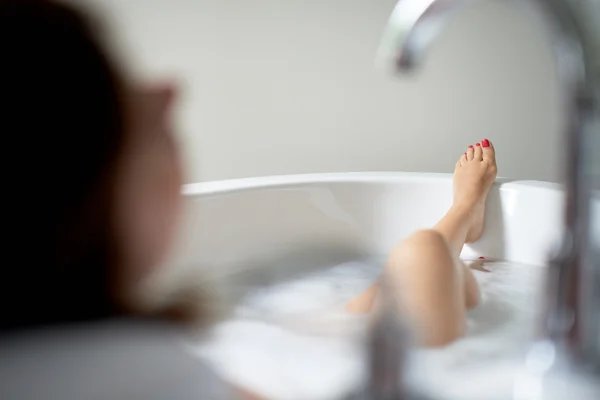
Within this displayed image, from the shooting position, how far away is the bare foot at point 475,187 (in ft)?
3.54

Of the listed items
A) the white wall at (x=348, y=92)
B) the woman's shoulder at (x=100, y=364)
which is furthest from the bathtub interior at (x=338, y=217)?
the woman's shoulder at (x=100, y=364)

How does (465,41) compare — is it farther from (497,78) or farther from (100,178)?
(100,178)

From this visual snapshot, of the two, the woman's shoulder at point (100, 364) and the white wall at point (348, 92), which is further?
the white wall at point (348, 92)

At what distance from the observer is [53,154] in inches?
10.2

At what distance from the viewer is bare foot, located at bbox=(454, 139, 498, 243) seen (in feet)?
3.54

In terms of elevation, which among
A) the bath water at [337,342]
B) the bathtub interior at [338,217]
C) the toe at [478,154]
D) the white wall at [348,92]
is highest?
the white wall at [348,92]

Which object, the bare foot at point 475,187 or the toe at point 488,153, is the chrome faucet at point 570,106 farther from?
the toe at point 488,153

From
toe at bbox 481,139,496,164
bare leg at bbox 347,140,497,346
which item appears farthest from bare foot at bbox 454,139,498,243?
bare leg at bbox 347,140,497,346

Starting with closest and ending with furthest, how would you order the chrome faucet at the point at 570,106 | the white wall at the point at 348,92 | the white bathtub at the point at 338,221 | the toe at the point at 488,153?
the chrome faucet at the point at 570,106 → the white bathtub at the point at 338,221 → the toe at the point at 488,153 → the white wall at the point at 348,92

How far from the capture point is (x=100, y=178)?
0.87ft

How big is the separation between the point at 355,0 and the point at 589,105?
1204 millimetres

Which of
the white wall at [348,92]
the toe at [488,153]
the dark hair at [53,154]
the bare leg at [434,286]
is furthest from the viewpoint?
the white wall at [348,92]

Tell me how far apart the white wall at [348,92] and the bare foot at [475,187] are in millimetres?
361

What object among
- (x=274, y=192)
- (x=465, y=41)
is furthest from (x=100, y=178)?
(x=465, y=41)
